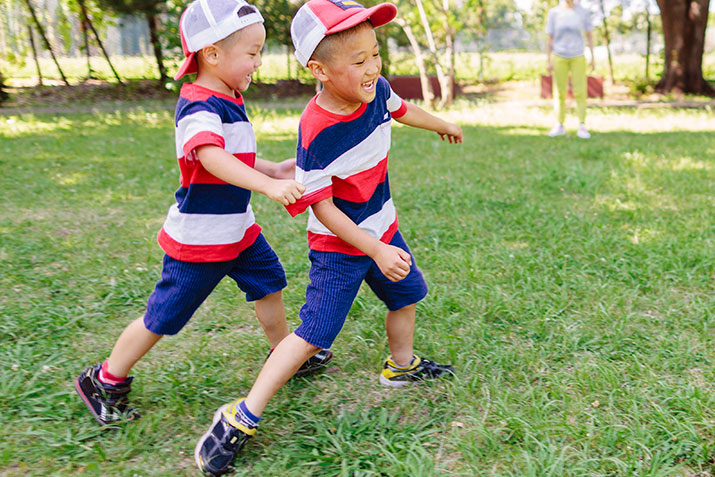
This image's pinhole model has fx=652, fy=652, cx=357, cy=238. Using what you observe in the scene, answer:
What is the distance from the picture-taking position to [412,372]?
8.07 feet

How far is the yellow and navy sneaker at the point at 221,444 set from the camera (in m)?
1.94

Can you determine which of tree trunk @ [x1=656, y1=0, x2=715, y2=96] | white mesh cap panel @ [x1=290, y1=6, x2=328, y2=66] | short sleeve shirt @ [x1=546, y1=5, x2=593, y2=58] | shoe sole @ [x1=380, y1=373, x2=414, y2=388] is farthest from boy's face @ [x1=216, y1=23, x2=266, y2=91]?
tree trunk @ [x1=656, y1=0, x2=715, y2=96]

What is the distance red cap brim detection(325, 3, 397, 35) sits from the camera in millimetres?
1798

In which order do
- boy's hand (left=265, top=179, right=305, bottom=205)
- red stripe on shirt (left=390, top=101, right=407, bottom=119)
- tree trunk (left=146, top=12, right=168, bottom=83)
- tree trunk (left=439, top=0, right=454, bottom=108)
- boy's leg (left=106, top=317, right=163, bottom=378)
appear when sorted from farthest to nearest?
1. tree trunk (left=146, top=12, right=168, bottom=83)
2. tree trunk (left=439, top=0, right=454, bottom=108)
3. red stripe on shirt (left=390, top=101, right=407, bottom=119)
4. boy's leg (left=106, top=317, right=163, bottom=378)
5. boy's hand (left=265, top=179, right=305, bottom=205)

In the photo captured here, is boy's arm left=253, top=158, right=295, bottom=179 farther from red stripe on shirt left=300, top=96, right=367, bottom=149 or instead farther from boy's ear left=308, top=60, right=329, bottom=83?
boy's ear left=308, top=60, right=329, bottom=83

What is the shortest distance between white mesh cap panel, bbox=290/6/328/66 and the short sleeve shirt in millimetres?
6142

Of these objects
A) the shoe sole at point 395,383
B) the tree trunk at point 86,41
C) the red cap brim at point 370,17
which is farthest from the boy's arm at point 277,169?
the tree trunk at point 86,41

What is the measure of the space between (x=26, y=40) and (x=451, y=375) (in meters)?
14.5

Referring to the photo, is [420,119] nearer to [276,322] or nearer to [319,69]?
[319,69]

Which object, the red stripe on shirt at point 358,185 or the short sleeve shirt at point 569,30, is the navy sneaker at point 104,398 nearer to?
the red stripe on shirt at point 358,185

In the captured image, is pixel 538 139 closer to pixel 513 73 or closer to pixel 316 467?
pixel 316 467

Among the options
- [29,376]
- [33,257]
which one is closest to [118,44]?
[33,257]

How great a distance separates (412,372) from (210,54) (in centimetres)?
134

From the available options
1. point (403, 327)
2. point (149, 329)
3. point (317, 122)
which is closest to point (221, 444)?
point (149, 329)
